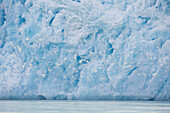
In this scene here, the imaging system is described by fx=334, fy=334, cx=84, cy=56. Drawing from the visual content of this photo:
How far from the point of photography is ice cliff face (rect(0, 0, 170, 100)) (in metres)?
8.66

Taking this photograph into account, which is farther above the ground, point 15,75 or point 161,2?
point 161,2

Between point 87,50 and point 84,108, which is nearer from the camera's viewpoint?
point 84,108

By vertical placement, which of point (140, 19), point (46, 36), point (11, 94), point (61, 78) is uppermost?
point (140, 19)

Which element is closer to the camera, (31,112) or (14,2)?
(31,112)

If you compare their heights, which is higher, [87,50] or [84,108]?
[87,50]

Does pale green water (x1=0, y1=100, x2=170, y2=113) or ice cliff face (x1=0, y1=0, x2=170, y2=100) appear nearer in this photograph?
pale green water (x1=0, y1=100, x2=170, y2=113)

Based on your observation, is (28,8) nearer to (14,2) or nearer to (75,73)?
(14,2)

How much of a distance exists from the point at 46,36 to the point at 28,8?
109 cm

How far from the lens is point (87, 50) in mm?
9078

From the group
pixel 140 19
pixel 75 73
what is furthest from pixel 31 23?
pixel 140 19

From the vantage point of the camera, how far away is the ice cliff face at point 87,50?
8656mm

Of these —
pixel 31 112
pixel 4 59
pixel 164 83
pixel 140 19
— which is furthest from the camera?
pixel 4 59

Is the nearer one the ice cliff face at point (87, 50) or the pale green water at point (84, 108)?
the pale green water at point (84, 108)

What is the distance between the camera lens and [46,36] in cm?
924
